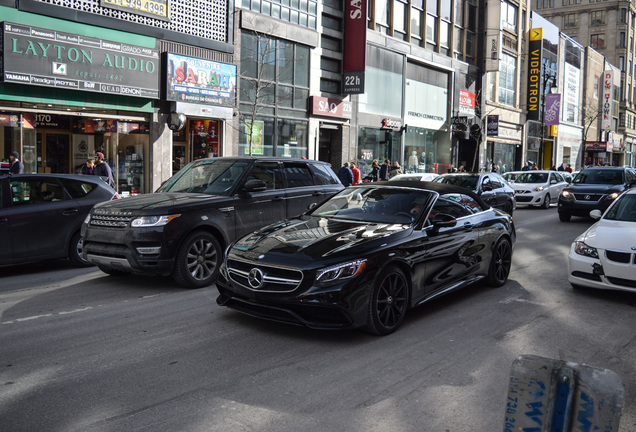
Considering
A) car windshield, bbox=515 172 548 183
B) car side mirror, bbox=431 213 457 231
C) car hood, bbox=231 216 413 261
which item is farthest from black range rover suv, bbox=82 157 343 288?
car windshield, bbox=515 172 548 183

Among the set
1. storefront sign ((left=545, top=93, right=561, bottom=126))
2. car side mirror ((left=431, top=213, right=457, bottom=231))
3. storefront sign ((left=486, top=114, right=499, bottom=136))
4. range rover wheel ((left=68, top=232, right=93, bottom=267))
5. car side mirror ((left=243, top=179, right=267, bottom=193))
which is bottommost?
range rover wheel ((left=68, top=232, right=93, bottom=267))

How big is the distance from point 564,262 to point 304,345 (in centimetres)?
675

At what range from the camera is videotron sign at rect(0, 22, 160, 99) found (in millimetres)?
15594

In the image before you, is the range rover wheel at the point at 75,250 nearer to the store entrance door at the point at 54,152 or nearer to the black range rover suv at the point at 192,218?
the black range rover suv at the point at 192,218

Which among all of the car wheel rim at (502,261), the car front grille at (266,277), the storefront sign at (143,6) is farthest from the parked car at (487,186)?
the car front grille at (266,277)

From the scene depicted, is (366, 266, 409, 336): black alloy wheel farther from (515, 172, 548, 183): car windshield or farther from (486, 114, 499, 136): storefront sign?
(486, 114, 499, 136): storefront sign

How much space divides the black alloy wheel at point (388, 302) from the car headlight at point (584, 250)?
2.98m

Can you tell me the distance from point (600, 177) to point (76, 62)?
16.6 metres

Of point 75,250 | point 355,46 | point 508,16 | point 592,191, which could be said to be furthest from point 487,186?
point 508,16

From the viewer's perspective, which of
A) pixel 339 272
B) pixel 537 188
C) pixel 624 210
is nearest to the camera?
pixel 339 272

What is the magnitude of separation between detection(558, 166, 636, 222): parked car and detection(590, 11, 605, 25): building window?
8347 centimetres

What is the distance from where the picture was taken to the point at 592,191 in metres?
17.2

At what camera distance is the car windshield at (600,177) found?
1819 centimetres

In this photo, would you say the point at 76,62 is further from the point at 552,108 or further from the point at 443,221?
the point at 552,108
